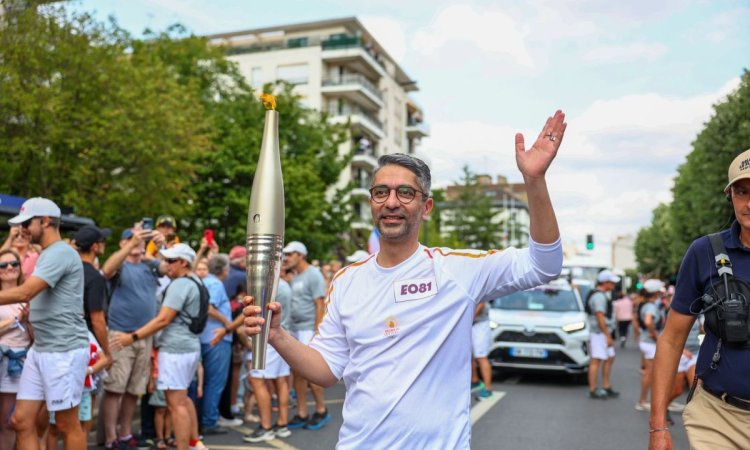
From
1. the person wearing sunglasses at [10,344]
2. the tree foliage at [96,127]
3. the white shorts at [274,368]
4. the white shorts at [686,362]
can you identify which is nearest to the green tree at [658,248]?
the tree foliage at [96,127]

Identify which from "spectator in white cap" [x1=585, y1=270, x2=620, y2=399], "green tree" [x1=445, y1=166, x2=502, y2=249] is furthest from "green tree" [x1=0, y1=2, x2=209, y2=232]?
"green tree" [x1=445, y1=166, x2=502, y2=249]

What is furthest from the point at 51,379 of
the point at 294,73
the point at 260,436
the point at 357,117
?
the point at 294,73

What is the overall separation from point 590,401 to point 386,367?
9625 millimetres

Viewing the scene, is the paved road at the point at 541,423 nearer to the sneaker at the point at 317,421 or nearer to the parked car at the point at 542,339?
the sneaker at the point at 317,421

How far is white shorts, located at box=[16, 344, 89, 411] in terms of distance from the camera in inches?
218

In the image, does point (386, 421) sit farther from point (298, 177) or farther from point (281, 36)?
point (281, 36)

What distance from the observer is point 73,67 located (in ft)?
65.0

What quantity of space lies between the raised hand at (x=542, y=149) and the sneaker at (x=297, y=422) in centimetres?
693

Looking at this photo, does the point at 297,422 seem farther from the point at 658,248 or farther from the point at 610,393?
the point at 658,248

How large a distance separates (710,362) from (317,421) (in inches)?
248

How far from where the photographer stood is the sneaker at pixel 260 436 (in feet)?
27.0

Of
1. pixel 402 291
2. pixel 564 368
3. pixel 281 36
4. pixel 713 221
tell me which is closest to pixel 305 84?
pixel 281 36

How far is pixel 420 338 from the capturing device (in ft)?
9.64

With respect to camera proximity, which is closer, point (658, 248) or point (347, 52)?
point (347, 52)
